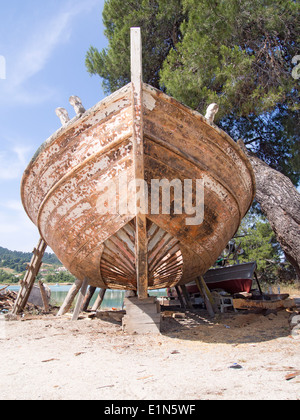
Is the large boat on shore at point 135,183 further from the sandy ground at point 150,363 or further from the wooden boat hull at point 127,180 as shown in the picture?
the sandy ground at point 150,363

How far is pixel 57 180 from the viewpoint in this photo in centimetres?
340

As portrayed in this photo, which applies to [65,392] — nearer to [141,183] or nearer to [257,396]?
[257,396]

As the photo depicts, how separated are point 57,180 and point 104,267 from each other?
1.25 meters

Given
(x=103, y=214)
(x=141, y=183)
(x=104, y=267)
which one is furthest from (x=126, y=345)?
(x=141, y=183)

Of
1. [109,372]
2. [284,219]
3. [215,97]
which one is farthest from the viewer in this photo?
[215,97]

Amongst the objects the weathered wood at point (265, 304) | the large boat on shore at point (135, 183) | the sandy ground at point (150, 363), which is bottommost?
the sandy ground at point (150, 363)

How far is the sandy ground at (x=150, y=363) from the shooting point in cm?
186

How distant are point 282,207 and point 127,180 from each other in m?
4.16

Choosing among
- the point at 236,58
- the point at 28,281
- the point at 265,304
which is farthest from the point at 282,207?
the point at 28,281

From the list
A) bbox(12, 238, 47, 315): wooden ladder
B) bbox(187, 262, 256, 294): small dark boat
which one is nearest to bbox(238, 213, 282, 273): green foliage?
bbox(187, 262, 256, 294): small dark boat

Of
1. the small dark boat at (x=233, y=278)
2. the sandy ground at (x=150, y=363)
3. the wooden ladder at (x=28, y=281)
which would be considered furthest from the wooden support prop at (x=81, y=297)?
the small dark boat at (x=233, y=278)

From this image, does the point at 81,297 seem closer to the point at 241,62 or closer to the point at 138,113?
the point at 138,113

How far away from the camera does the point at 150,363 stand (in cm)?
260

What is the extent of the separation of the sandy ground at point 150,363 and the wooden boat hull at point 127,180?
839mm
